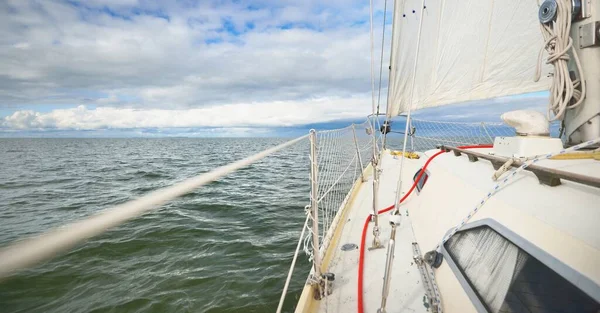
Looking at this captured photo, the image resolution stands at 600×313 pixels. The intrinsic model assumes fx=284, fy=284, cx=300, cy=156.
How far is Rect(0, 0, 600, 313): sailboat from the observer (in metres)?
1.37

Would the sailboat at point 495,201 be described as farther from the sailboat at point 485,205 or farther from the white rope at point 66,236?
the white rope at point 66,236

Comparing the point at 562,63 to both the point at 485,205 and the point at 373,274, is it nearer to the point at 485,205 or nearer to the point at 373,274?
the point at 485,205

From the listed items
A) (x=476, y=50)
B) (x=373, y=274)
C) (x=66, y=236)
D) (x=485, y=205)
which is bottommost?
(x=373, y=274)

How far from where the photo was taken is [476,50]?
380 cm

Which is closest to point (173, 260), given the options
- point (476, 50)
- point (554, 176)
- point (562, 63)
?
point (554, 176)

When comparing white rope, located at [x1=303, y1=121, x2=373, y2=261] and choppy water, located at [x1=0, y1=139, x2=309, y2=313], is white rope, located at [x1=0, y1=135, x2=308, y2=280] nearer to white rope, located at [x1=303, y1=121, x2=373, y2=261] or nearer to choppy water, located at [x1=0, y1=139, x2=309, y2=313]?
white rope, located at [x1=303, y1=121, x2=373, y2=261]

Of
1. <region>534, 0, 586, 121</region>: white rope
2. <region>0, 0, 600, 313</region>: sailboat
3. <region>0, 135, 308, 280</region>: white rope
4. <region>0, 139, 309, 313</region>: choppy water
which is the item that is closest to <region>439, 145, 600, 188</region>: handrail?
<region>0, 0, 600, 313</region>: sailboat

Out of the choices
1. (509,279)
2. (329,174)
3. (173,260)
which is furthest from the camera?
(173,260)

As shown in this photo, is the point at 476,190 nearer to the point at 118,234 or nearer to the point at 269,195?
the point at 118,234

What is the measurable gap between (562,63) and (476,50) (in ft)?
4.77

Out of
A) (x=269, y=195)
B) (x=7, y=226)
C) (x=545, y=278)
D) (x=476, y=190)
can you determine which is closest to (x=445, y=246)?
(x=476, y=190)

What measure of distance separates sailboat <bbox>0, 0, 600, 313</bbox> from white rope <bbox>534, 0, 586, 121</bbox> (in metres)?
0.01

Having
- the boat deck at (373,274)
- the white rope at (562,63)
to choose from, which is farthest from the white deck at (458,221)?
the white rope at (562,63)

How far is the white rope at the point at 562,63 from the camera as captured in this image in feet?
8.07
